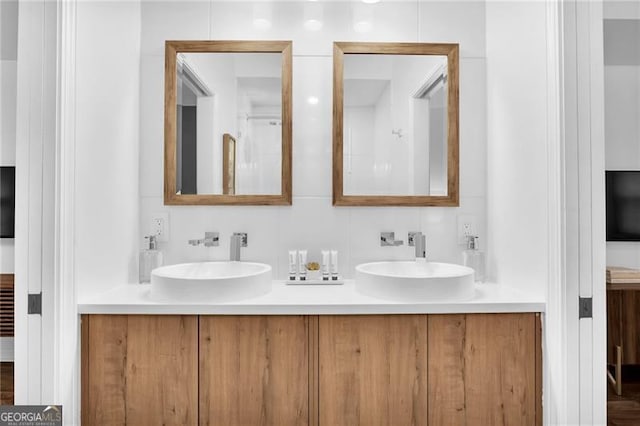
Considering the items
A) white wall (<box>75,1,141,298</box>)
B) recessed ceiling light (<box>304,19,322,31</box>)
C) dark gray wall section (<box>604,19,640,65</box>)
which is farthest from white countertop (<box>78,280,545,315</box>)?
recessed ceiling light (<box>304,19,322,31</box>)

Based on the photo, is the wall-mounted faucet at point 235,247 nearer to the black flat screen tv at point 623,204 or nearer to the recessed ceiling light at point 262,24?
the recessed ceiling light at point 262,24

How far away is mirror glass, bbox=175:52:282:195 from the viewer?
181cm

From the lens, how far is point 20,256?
47.8 inches

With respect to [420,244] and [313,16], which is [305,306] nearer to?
[420,244]

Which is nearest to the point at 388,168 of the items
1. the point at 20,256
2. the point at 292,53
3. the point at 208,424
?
the point at 292,53

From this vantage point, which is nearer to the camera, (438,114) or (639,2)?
(639,2)

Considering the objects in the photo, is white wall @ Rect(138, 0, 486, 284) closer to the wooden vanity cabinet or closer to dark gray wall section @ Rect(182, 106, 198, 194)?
dark gray wall section @ Rect(182, 106, 198, 194)

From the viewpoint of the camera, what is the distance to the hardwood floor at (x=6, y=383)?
1.19m

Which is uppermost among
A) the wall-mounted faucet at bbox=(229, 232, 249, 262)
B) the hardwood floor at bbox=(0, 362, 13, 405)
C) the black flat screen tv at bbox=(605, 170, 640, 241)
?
the black flat screen tv at bbox=(605, 170, 640, 241)

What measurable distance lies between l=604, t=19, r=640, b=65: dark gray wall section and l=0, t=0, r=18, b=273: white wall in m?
1.83

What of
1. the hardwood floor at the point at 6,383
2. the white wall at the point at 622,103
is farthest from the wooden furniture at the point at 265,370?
the white wall at the point at 622,103

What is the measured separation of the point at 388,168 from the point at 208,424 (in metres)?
1.26

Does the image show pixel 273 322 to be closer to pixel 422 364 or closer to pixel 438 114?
pixel 422 364

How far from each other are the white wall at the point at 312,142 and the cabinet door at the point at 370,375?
1.71 ft
